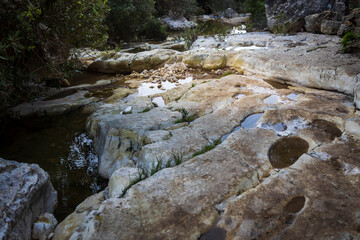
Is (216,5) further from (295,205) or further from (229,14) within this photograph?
(295,205)

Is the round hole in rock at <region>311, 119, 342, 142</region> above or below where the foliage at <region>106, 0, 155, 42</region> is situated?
below

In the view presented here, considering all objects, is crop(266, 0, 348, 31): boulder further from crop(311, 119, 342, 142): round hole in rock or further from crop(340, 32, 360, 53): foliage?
crop(311, 119, 342, 142): round hole in rock

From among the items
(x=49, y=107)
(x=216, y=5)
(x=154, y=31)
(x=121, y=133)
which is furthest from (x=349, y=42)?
(x=216, y=5)

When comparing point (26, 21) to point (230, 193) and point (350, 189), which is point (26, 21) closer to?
point (230, 193)

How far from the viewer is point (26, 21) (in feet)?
16.5

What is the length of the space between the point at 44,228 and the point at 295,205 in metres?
3.37

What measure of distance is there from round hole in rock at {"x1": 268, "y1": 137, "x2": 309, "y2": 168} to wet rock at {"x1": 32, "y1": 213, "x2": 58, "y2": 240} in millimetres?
3470

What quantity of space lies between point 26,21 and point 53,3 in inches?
52.6

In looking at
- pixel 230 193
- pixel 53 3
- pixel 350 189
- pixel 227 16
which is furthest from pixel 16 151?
pixel 227 16

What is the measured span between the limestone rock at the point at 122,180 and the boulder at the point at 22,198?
1.11m

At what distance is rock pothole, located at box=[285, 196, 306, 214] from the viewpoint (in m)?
2.45

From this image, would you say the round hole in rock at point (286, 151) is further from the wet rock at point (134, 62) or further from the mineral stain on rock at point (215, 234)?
the wet rock at point (134, 62)

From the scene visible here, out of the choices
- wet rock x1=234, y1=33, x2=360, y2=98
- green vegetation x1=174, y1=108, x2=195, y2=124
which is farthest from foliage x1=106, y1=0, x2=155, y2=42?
green vegetation x1=174, y1=108, x2=195, y2=124

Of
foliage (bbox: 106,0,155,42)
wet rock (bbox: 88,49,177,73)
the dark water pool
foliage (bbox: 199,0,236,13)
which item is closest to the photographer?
the dark water pool
